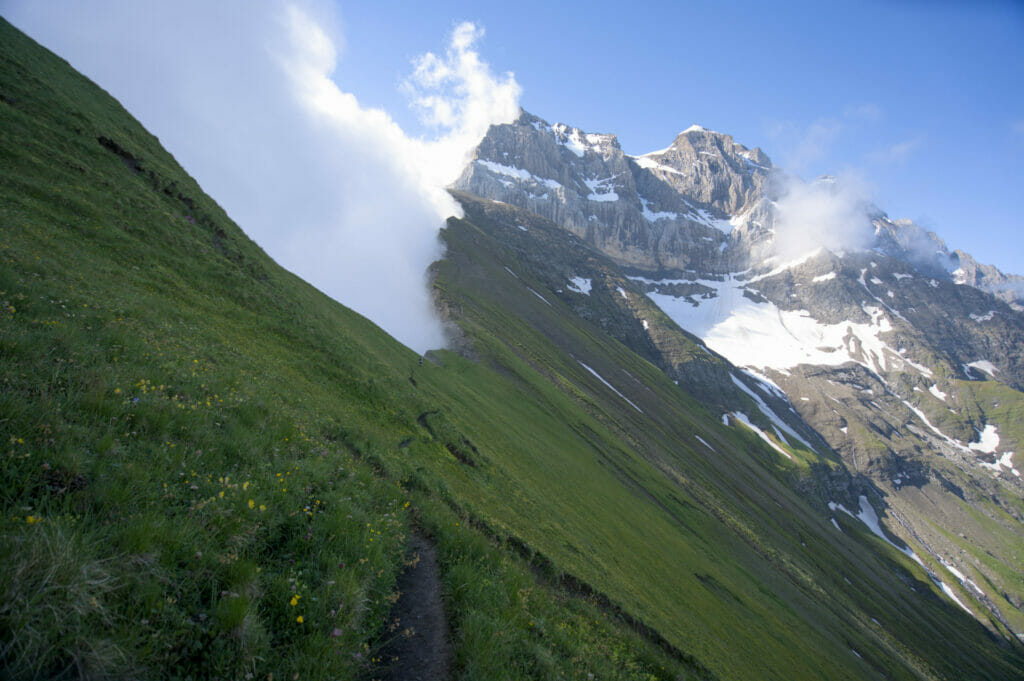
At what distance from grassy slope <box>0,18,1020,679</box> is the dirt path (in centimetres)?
31

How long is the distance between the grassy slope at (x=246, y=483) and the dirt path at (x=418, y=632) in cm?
31

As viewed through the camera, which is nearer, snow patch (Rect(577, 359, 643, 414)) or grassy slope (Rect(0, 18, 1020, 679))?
grassy slope (Rect(0, 18, 1020, 679))

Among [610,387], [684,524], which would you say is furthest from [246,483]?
[610,387]

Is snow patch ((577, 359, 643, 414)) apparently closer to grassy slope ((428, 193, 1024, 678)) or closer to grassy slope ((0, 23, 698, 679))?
grassy slope ((428, 193, 1024, 678))

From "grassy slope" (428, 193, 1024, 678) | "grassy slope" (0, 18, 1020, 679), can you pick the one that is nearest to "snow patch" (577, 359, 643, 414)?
"grassy slope" (428, 193, 1024, 678)

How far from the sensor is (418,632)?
7.11 metres

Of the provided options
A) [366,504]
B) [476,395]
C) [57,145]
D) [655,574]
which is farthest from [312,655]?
[476,395]

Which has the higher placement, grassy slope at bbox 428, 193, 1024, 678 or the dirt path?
grassy slope at bbox 428, 193, 1024, 678

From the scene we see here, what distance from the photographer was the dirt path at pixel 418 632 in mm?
6430

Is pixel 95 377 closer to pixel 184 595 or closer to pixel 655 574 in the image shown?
pixel 184 595

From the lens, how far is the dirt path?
643 centimetres

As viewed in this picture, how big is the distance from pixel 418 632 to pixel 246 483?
11.8ft

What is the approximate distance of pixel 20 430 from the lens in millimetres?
5660

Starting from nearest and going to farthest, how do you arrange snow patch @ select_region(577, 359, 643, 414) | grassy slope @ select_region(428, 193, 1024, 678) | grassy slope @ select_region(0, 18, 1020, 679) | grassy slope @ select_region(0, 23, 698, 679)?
grassy slope @ select_region(0, 23, 698, 679) < grassy slope @ select_region(0, 18, 1020, 679) < grassy slope @ select_region(428, 193, 1024, 678) < snow patch @ select_region(577, 359, 643, 414)
